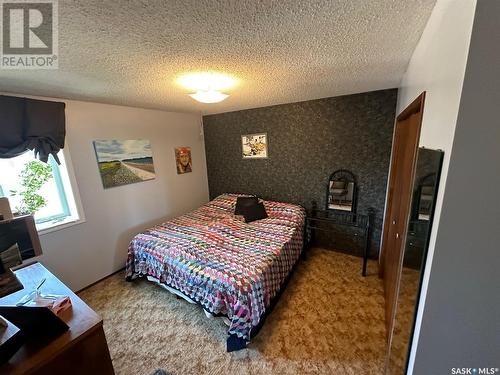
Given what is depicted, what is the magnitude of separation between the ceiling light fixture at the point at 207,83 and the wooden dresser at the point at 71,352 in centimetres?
175

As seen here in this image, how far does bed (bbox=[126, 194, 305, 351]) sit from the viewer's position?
5.41 ft

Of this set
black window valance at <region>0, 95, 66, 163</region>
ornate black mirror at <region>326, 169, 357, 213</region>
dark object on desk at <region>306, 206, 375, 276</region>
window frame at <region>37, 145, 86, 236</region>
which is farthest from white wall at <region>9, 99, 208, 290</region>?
ornate black mirror at <region>326, 169, 357, 213</region>

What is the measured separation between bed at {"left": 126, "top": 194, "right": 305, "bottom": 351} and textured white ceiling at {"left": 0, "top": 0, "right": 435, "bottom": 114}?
1614mm

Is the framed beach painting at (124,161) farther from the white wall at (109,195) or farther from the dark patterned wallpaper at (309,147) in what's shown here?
the dark patterned wallpaper at (309,147)

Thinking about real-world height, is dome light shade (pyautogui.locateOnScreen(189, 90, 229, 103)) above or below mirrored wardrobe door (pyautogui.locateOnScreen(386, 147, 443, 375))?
above

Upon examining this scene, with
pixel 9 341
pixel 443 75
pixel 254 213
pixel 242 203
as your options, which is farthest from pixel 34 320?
pixel 242 203

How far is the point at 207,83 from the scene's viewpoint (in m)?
1.78

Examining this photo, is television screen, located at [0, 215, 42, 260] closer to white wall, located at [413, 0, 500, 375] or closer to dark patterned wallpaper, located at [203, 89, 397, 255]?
white wall, located at [413, 0, 500, 375]

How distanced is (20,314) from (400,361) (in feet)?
6.16

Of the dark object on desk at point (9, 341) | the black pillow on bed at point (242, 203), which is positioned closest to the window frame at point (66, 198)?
the dark object on desk at point (9, 341)

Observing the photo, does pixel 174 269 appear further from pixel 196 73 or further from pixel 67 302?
pixel 196 73

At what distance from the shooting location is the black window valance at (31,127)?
5.81 feet

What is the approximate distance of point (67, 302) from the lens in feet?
3.96

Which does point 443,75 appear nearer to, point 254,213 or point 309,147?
point 309,147
